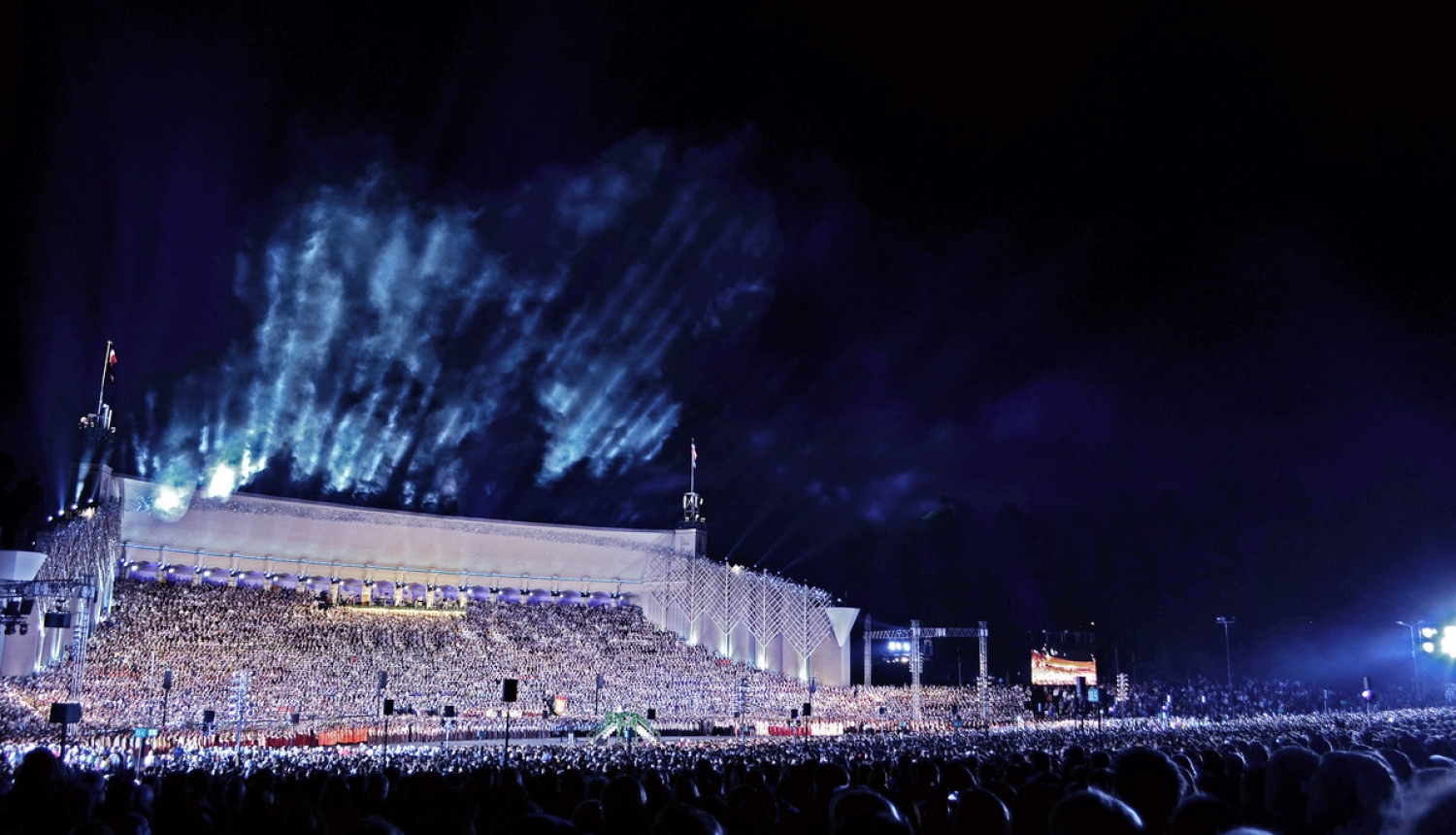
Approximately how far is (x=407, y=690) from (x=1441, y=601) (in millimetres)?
61359

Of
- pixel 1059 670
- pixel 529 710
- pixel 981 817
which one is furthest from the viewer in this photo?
pixel 1059 670

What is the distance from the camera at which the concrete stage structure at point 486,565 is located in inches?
2127

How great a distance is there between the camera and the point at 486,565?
215 feet

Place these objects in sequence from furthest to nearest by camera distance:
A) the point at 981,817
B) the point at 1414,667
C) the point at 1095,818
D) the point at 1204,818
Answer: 1. the point at 1414,667
2. the point at 981,817
3. the point at 1204,818
4. the point at 1095,818

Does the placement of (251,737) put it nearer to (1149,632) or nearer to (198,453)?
(198,453)

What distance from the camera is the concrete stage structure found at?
177ft

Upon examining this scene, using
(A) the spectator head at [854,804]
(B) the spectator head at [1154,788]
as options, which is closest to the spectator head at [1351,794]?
(B) the spectator head at [1154,788]

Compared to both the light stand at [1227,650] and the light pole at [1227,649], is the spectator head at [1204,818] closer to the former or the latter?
the light stand at [1227,650]

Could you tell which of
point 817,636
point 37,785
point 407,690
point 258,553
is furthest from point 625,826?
point 258,553

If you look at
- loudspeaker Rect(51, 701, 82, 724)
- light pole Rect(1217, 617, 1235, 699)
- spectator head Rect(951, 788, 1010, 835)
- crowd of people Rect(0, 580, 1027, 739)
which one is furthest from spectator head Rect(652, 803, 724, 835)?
light pole Rect(1217, 617, 1235, 699)

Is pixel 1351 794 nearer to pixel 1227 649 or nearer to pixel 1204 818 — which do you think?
pixel 1204 818

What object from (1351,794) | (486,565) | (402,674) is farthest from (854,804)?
(486,565)

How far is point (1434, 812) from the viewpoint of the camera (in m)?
2.68

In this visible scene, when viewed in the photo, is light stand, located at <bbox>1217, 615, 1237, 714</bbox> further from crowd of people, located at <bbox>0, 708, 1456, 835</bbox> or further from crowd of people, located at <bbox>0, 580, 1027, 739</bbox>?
crowd of people, located at <bbox>0, 708, 1456, 835</bbox>
